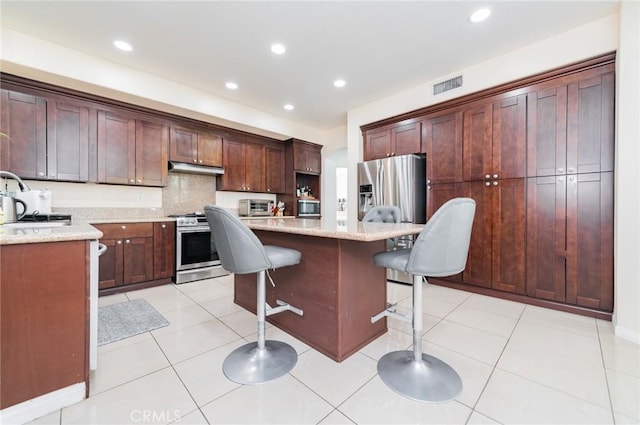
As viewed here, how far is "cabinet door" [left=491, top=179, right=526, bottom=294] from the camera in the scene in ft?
9.15

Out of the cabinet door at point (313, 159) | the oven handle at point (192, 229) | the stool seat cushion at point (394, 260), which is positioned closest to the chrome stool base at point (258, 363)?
the stool seat cushion at point (394, 260)

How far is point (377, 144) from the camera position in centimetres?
411

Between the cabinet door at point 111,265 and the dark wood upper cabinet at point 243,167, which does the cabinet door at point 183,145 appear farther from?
the cabinet door at point 111,265

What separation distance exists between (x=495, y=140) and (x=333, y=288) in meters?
2.64

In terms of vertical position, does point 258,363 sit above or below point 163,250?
below

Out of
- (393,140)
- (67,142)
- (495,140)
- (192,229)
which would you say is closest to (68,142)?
(67,142)

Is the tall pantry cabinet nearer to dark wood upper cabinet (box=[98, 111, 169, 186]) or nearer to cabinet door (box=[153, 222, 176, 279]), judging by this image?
cabinet door (box=[153, 222, 176, 279])

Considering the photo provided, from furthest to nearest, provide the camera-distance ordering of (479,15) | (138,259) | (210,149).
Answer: (210,149) < (138,259) < (479,15)

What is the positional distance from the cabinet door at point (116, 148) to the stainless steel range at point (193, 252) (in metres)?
0.88

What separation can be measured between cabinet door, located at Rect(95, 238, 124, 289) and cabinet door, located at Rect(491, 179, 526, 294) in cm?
448

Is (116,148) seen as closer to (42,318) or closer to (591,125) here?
(42,318)

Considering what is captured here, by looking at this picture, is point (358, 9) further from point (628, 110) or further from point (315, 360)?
point (315, 360)

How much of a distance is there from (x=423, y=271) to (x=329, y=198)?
4.66m

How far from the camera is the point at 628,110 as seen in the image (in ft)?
6.69
